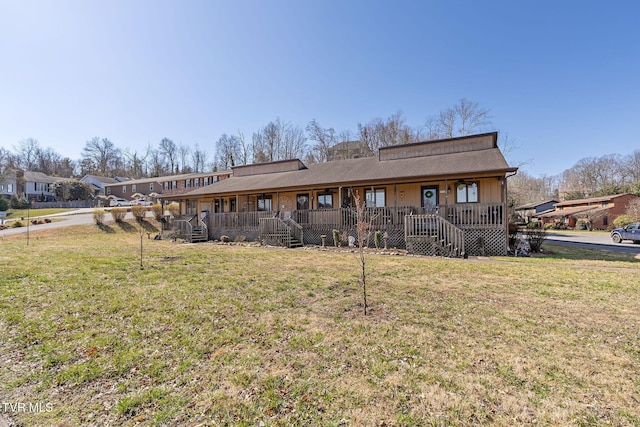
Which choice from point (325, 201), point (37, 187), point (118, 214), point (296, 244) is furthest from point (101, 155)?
point (296, 244)

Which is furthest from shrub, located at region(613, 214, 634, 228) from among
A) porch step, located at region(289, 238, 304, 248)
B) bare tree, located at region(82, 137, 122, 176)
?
bare tree, located at region(82, 137, 122, 176)

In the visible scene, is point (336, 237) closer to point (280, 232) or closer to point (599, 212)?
point (280, 232)

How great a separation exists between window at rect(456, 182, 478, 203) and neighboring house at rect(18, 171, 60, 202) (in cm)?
6961

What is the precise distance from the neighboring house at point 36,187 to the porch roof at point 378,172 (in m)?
52.9

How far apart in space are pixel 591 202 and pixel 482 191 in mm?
39112

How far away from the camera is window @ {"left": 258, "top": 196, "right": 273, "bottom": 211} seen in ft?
68.3

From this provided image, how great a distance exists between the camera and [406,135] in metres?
37.7

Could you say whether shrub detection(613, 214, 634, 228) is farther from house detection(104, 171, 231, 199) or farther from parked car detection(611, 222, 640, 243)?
house detection(104, 171, 231, 199)

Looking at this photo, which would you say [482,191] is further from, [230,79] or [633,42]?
[230,79]

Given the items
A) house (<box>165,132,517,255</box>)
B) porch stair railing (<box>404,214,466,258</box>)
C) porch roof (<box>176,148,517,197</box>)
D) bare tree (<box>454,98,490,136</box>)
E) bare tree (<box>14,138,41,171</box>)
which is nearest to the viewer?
porch stair railing (<box>404,214,466,258</box>)

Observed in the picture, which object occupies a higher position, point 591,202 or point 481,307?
point 591,202

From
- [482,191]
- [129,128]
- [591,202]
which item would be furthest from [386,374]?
[591,202]

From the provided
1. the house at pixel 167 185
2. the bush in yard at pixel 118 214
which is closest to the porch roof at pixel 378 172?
the bush in yard at pixel 118 214

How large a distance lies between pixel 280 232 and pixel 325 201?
379 cm
